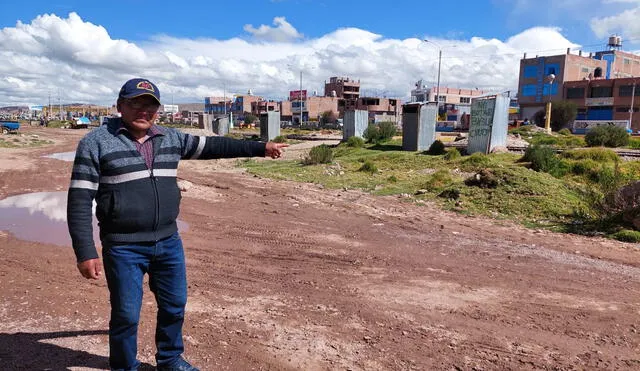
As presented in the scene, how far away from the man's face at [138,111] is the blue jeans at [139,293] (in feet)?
2.27

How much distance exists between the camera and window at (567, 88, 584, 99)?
6988 centimetres

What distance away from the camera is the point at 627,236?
743cm

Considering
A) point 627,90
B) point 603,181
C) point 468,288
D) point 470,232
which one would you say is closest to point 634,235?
point 603,181

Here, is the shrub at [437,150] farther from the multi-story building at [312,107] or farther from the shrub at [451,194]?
the multi-story building at [312,107]

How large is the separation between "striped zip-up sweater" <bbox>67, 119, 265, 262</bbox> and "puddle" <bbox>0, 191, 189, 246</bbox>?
154 inches

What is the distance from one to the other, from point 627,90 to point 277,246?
71559 mm

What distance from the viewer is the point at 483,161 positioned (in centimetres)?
1569

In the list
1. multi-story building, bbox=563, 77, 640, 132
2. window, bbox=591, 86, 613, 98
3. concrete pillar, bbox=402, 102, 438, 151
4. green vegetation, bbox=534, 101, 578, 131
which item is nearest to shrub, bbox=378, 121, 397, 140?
concrete pillar, bbox=402, 102, 438, 151

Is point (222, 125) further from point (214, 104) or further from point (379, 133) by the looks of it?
point (214, 104)

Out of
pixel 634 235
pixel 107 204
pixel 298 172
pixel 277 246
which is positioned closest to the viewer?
pixel 107 204

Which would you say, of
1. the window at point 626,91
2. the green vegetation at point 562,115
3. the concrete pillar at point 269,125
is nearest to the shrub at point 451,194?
the concrete pillar at point 269,125

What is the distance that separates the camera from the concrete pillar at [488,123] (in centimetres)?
1873

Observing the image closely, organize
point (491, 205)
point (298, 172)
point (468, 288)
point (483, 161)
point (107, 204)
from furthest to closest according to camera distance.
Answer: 1. point (298, 172)
2. point (483, 161)
3. point (491, 205)
4. point (468, 288)
5. point (107, 204)

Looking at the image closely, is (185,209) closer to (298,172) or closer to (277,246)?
(277,246)
